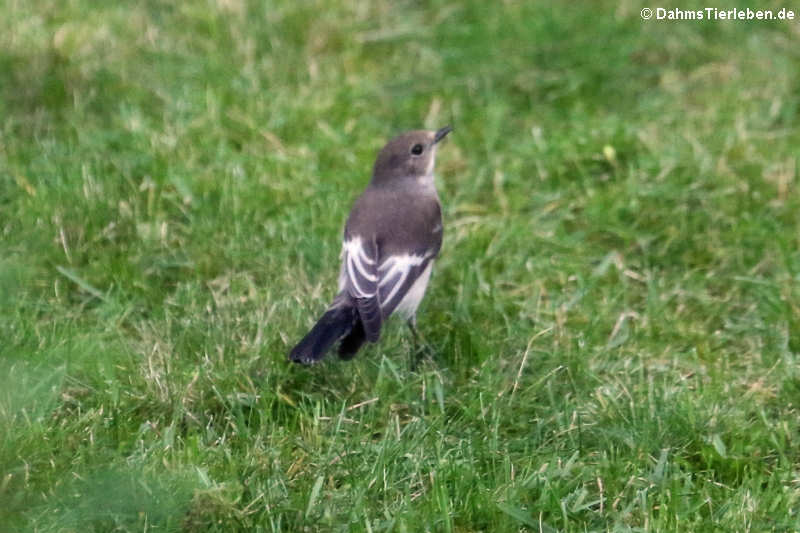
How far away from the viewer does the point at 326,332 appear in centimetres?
565

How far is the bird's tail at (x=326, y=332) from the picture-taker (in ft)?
17.9

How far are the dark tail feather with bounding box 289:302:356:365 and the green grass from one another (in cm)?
20

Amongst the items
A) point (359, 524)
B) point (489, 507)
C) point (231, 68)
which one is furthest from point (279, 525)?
point (231, 68)

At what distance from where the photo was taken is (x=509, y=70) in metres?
8.80

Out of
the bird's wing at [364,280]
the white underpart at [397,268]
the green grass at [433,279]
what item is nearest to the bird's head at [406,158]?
the green grass at [433,279]

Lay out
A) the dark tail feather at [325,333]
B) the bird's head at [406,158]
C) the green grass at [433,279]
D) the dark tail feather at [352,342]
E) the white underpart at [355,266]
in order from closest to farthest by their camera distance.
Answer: the green grass at [433,279]
the dark tail feather at [325,333]
the dark tail feather at [352,342]
the white underpart at [355,266]
the bird's head at [406,158]

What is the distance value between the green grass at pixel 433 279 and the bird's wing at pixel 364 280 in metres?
0.18

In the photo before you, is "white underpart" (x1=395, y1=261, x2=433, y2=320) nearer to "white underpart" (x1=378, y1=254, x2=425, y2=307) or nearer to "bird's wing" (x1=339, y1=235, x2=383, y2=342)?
"white underpart" (x1=378, y1=254, x2=425, y2=307)

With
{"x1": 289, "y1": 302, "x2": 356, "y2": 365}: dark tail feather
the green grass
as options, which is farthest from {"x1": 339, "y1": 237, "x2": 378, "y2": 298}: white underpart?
the green grass

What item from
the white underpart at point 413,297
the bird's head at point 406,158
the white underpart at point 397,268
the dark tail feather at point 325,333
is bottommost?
the white underpart at point 413,297

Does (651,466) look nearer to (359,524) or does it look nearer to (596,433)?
(596,433)

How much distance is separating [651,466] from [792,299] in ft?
5.98

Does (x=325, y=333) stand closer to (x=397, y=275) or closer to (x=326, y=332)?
(x=326, y=332)

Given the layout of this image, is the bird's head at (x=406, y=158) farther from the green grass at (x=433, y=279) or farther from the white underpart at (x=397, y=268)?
the white underpart at (x=397, y=268)
